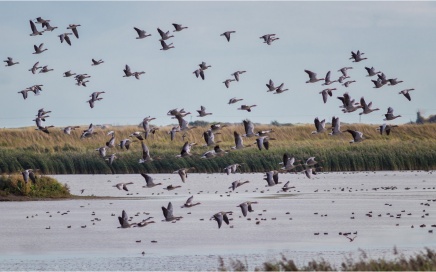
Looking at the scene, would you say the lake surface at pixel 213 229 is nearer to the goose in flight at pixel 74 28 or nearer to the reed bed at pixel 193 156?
the goose in flight at pixel 74 28

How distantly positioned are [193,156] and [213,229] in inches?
1001

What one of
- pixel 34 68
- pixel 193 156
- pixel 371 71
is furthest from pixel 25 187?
pixel 193 156

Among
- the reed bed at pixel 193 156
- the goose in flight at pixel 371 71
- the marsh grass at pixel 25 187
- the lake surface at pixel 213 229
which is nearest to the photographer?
Answer: the lake surface at pixel 213 229

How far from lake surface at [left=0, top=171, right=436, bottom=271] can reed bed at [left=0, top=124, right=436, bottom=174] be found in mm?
7332

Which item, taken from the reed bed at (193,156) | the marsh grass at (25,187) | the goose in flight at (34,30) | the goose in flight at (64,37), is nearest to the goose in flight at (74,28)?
the goose in flight at (64,37)

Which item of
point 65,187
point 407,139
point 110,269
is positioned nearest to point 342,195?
point 65,187

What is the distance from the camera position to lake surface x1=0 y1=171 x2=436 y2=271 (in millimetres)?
21516

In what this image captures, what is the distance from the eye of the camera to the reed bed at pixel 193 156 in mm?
51438

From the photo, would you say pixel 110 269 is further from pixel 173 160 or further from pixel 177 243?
pixel 173 160

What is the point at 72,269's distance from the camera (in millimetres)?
20016

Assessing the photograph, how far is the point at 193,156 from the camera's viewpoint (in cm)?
5253

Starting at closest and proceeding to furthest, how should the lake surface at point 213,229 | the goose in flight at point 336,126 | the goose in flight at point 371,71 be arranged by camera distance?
the lake surface at point 213,229 → the goose in flight at point 336,126 → the goose in flight at point 371,71

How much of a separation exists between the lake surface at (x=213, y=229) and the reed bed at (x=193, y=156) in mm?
7332

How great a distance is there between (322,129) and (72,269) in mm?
8662
